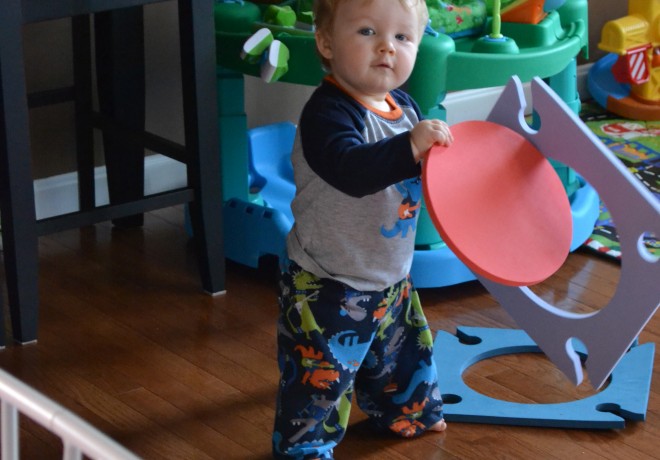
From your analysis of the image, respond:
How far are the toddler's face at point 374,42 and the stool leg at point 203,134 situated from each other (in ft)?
1.68

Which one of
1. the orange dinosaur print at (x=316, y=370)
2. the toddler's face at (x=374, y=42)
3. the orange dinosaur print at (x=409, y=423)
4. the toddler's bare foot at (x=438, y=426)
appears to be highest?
the toddler's face at (x=374, y=42)

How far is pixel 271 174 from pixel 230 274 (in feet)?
0.98

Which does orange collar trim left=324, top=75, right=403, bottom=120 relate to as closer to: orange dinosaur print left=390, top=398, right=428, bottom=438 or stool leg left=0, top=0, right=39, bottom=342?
orange dinosaur print left=390, top=398, right=428, bottom=438

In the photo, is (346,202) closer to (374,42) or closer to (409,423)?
(374,42)

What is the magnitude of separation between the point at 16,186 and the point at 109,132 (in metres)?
0.43

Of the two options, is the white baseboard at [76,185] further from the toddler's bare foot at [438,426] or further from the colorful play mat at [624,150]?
the toddler's bare foot at [438,426]

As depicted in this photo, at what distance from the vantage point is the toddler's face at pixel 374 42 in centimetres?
117

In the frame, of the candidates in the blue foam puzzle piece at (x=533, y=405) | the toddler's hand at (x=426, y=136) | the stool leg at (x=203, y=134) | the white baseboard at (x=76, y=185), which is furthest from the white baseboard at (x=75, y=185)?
the toddler's hand at (x=426, y=136)

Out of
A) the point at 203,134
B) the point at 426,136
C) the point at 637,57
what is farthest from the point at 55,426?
the point at 637,57

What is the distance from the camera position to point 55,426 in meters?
0.58

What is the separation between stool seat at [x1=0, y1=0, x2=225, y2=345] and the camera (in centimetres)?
150

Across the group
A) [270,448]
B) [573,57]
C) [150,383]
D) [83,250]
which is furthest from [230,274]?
[573,57]

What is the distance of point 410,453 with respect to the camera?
136 cm

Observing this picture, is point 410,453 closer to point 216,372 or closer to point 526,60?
point 216,372
